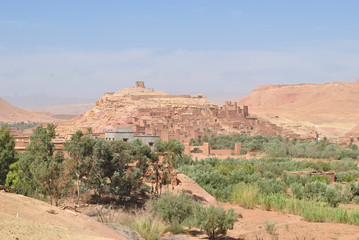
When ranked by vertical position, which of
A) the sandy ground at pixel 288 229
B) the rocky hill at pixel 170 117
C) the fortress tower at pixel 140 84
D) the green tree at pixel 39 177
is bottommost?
the sandy ground at pixel 288 229

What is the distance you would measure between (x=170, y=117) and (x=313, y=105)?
245 feet

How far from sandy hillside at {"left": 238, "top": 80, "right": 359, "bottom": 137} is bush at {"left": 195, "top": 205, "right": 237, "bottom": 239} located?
71.3m

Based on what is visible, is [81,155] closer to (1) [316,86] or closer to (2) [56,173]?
(2) [56,173]

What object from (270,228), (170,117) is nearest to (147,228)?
(270,228)

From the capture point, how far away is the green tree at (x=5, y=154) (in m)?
18.6

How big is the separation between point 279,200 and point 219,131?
4497cm

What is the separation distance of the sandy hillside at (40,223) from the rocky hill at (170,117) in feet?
141

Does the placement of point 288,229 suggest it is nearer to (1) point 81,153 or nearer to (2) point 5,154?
(1) point 81,153

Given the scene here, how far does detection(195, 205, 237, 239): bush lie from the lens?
1409 centimetres

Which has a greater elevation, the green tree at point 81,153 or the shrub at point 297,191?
the green tree at point 81,153

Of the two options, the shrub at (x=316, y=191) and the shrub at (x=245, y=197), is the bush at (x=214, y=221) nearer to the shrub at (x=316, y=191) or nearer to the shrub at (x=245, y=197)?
the shrub at (x=245, y=197)

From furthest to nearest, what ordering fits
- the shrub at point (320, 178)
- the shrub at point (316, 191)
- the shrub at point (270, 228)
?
the shrub at point (320, 178) < the shrub at point (316, 191) < the shrub at point (270, 228)

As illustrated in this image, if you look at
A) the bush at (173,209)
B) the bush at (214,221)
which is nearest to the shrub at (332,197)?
the bush at (173,209)

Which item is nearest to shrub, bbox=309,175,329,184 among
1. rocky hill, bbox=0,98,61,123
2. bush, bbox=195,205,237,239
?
bush, bbox=195,205,237,239
